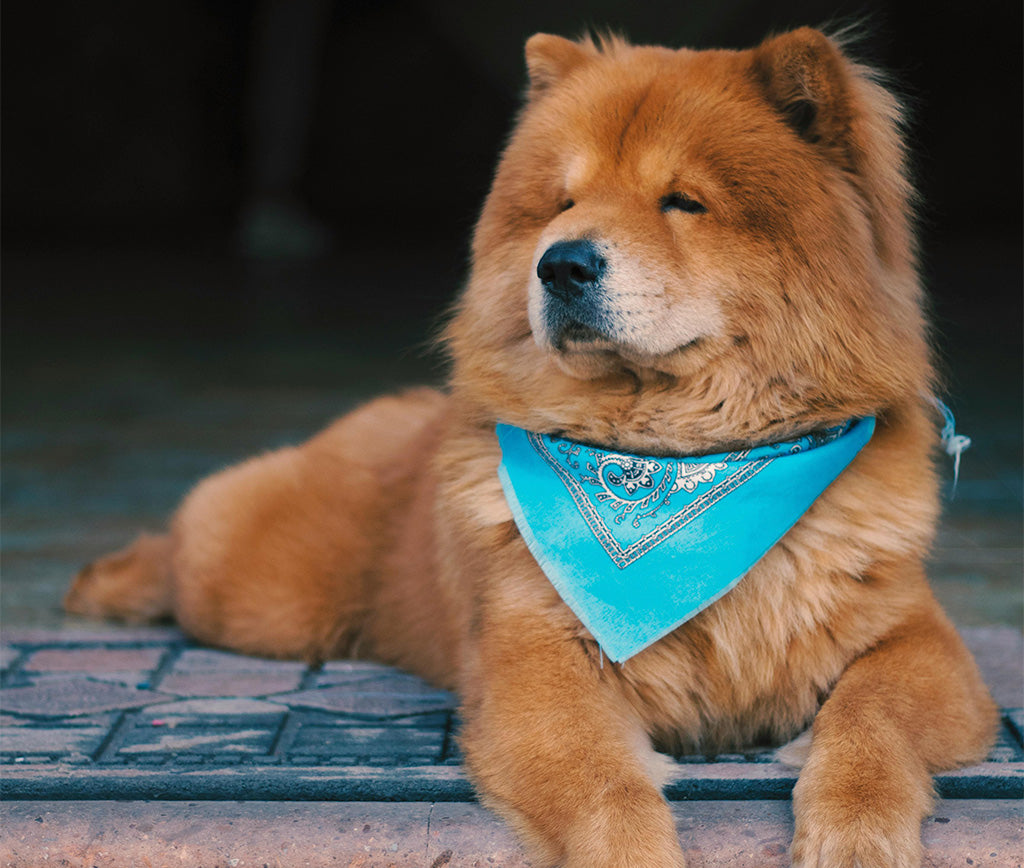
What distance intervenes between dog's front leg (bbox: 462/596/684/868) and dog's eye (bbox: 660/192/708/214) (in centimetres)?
83

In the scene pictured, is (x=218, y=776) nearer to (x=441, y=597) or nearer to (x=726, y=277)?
(x=441, y=597)

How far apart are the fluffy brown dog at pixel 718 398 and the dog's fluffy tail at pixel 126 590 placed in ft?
4.01

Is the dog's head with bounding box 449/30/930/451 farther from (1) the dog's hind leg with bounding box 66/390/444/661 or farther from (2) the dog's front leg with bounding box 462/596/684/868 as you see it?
(1) the dog's hind leg with bounding box 66/390/444/661

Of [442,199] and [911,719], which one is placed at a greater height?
[911,719]

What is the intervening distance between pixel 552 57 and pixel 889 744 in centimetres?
164

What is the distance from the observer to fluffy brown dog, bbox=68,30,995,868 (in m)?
2.17

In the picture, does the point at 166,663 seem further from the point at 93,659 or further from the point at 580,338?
the point at 580,338

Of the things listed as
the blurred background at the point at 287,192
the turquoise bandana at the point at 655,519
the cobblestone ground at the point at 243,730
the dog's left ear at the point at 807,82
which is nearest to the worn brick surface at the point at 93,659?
the cobblestone ground at the point at 243,730

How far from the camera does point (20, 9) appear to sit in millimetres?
13266

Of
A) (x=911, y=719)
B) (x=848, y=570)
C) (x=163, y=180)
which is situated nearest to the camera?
(x=911, y=719)

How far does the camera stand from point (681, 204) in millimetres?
2279

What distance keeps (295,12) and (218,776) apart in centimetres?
1053

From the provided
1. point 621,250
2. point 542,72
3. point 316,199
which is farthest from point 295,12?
point 621,250

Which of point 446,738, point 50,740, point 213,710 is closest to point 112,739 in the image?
point 50,740
